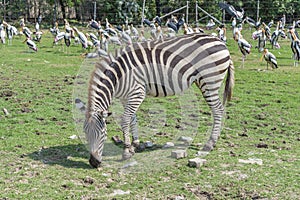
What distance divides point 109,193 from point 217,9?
93.8 feet

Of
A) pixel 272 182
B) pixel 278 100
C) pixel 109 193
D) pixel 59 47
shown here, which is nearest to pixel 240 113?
pixel 278 100

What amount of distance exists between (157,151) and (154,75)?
109 centimetres

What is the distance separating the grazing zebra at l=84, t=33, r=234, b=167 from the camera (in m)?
5.91

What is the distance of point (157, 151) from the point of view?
6691 millimetres

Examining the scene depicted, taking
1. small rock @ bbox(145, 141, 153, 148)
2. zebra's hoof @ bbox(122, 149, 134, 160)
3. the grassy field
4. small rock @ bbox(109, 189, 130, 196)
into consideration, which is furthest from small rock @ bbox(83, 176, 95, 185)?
small rock @ bbox(145, 141, 153, 148)

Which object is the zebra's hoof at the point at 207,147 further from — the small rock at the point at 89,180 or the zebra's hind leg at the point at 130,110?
the small rock at the point at 89,180

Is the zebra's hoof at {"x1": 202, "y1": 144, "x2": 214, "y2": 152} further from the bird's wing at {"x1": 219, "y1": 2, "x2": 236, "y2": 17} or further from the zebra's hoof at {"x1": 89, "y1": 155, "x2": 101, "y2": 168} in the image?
the bird's wing at {"x1": 219, "y1": 2, "x2": 236, "y2": 17}

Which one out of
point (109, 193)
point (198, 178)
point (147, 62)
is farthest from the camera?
point (147, 62)

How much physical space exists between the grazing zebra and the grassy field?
399 mm

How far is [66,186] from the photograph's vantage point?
5266mm

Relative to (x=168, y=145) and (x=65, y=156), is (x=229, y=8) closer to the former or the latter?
(x=168, y=145)

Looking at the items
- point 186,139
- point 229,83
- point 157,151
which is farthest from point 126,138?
point 229,83

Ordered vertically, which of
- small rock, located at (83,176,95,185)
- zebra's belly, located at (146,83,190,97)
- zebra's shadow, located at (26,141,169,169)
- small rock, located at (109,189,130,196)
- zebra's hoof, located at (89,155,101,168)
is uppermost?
zebra's belly, located at (146,83,190,97)

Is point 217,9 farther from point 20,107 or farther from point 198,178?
point 198,178
